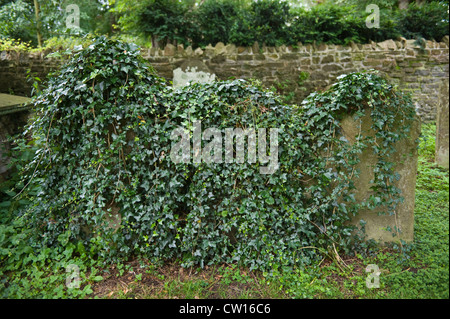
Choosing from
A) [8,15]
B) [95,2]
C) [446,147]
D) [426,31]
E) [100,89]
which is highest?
[95,2]

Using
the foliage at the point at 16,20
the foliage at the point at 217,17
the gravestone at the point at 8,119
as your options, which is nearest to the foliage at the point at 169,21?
the foliage at the point at 217,17

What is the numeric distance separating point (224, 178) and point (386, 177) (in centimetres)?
170

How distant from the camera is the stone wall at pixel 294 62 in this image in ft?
21.1

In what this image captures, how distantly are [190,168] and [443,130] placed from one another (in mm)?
2222

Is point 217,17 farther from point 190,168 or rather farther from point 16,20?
point 16,20

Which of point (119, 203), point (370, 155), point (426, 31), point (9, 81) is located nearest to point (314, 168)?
point (370, 155)

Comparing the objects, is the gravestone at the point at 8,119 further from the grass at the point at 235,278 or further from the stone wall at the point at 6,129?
the grass at the point at 235,278

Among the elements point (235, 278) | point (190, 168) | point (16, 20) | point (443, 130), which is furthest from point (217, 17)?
point (16, 20)

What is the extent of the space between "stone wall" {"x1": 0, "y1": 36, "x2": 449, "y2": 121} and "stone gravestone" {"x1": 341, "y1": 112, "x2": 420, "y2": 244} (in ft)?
12.9

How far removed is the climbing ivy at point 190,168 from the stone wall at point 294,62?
154 inches
